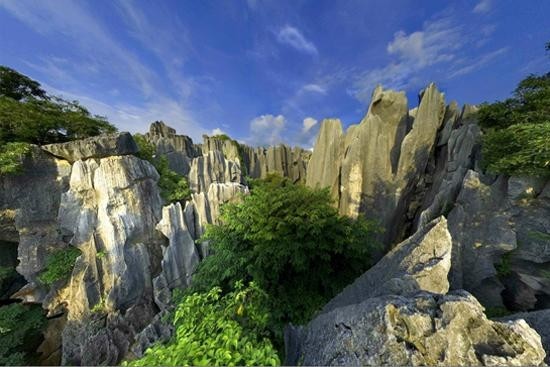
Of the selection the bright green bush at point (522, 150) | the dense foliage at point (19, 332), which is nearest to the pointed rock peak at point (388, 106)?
the bright green bush at point (522, 150)

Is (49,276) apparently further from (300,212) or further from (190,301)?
(300,212)

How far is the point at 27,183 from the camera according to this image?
34.5ft

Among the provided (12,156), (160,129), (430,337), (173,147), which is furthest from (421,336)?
(160,129)

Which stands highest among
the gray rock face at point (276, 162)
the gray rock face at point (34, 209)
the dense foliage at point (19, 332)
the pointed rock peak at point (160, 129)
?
the pointed rock peak at point (160, 129)

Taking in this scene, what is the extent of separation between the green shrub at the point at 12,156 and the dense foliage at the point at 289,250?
1072cm

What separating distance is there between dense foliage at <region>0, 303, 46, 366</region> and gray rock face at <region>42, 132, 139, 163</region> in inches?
333

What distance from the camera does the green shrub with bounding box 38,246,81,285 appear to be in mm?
10119

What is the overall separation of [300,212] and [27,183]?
14241 millimetres

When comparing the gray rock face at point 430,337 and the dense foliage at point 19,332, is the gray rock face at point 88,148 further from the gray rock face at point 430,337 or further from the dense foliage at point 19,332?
the gray rock face at point 430,337

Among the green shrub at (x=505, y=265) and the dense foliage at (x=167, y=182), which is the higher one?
the dense foliage at (x=167, y=182)

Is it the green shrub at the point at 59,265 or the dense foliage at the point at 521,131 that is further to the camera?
the green shrub at the point at 59,265

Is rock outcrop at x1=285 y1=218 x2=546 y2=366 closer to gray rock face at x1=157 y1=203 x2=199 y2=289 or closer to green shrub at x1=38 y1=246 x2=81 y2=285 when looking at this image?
gray rock face at x1=157 y1=203 x2=199 y2=289

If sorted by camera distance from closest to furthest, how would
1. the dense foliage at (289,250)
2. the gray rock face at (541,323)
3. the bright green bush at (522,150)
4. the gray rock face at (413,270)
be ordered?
the gray rock face at (541,323) → the gray rock face at (413,270) → the bright green bush at (522,150) → the dense foliage at (289,250)

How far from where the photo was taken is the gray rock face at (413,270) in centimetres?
378
